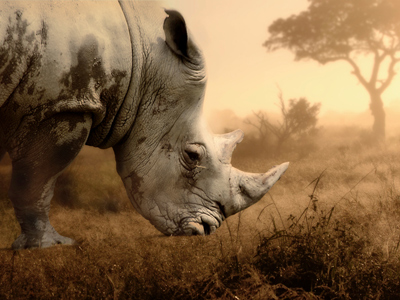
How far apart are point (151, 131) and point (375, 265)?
194 cm

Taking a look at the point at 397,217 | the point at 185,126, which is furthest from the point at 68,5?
the point at 397,217

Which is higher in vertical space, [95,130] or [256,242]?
[95,130]

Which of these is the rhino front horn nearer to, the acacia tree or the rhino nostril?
the rhino nostril

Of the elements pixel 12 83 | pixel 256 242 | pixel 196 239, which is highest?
pixel 12 83

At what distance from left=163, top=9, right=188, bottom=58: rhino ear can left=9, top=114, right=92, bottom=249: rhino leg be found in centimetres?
87

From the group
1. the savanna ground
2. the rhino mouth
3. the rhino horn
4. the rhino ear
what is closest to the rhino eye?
the rhino horn

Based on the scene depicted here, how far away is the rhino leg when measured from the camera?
3.56m

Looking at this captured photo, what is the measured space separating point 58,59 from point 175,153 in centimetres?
120

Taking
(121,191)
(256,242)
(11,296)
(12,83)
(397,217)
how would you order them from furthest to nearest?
1. (121,191)
2. (397,217)
3. (256,242)
4. (12,83)
5. (11,296)

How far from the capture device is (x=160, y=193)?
13.3 ft

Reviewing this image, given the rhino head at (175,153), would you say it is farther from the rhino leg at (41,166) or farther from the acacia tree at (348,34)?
the acacia tree at (348,34)

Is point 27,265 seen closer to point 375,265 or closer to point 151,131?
point 151,131

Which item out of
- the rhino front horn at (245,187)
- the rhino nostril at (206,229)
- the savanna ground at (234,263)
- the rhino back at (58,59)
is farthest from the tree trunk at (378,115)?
the rhino back at (58,59)

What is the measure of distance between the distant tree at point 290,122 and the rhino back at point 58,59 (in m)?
6.34
